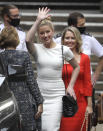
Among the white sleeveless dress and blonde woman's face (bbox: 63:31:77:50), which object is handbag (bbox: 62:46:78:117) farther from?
blonde woman's face (bbox: 63:31:77:50)

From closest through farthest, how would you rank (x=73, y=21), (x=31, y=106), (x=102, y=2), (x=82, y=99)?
(x=31, y=106)
(x=82, y=99)
(x=73, y=21)
(x=102, y=2)

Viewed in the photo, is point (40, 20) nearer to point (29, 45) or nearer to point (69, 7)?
point (29, 45)

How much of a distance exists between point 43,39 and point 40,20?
0.70 feet

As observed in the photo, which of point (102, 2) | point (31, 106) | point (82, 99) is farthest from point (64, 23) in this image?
point (31, 106)

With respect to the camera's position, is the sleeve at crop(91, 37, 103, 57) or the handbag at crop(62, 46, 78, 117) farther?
the sleeve at crop(91, 37, 103, 57)

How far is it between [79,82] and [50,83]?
0.62 meters

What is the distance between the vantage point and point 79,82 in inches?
296

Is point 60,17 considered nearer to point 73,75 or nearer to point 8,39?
point 73,75

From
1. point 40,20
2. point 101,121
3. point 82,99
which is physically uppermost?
point 40,20

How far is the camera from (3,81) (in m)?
6.05

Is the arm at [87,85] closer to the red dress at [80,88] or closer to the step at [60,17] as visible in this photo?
the red dress at [80,88]

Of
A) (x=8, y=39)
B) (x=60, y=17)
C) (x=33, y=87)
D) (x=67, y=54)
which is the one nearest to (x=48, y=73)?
(x=67, y=54)

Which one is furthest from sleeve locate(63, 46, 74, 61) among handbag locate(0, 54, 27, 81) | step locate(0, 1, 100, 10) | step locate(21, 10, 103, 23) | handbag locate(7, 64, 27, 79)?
step locate(0, 1, 100, 10)

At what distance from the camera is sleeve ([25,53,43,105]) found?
655 centimetres
